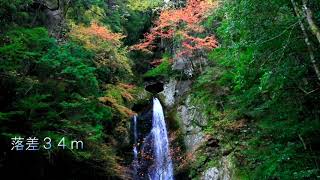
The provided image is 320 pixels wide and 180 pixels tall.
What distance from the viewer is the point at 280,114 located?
952 cm

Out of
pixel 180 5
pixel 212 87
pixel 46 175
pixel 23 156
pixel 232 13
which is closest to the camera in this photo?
pixel 232 13

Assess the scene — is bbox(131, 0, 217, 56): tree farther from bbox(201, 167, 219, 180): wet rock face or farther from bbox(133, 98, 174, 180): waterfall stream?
bbox(201, 167, 219, 180): wet rock face

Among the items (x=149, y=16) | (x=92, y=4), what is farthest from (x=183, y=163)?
(x=149, y=16)

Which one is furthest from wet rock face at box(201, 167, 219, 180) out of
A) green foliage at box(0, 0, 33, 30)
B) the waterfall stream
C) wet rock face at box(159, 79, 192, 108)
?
green foliage at box(0, 0, 33, 30)

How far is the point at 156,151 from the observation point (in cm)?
1747

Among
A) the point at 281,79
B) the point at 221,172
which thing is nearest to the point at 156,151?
the point at 221,172

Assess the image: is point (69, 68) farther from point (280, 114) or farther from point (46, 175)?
point (280, 114)

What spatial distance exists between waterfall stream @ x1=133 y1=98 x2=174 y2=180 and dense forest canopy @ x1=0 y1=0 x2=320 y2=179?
1.49 feet

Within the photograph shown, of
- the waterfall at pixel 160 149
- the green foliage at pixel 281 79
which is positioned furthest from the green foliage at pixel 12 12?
the waterfall at pixel 160 149

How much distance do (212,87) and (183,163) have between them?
4136mm

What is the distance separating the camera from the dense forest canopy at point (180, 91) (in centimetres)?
872

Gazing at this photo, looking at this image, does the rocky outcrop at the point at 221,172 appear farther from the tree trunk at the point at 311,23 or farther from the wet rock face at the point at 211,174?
the tree trunk at the point at 311,23

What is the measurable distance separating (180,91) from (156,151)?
13.4ft

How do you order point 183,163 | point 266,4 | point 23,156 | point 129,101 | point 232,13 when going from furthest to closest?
1. point 129,101
2. point 183,163
3. point 23,156
4. point 232,13
5. point 266,4
